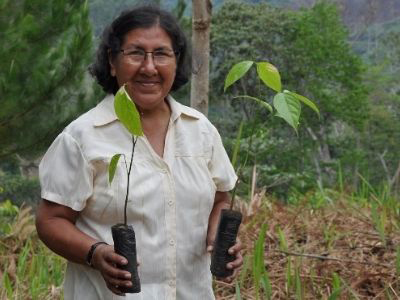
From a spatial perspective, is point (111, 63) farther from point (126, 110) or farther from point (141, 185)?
point (126, 110)

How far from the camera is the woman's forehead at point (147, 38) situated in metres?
2.00

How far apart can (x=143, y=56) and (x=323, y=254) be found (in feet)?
5.92

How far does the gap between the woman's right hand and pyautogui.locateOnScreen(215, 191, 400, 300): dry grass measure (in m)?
1.17

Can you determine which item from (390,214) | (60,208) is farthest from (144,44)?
(390,214)

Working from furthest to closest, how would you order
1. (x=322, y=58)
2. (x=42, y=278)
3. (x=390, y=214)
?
(x=322, y=58) → (x=390, y=214) → (x=42, y=278)

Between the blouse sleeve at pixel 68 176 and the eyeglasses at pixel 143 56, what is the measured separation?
0.73ft

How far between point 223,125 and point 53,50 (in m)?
12.2

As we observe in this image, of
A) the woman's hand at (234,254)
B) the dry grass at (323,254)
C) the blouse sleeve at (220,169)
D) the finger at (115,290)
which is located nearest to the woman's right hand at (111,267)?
the finger at (115,290)

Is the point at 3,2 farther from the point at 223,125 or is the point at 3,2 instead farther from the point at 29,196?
the point at 223,125

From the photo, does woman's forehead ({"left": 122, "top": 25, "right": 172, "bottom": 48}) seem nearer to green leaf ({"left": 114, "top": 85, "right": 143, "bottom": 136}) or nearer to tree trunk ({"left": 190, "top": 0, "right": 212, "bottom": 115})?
green leaf ({"left": 114, "top": 85, "right": 143, "bottom": 136})

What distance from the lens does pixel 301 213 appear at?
444cm

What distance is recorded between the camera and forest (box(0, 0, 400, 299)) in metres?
3.32

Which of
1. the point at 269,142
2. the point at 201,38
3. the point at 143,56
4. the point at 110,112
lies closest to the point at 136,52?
the point at 143,56

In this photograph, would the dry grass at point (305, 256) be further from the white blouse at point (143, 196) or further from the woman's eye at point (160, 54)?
the woman's eye at point (160, 54)
